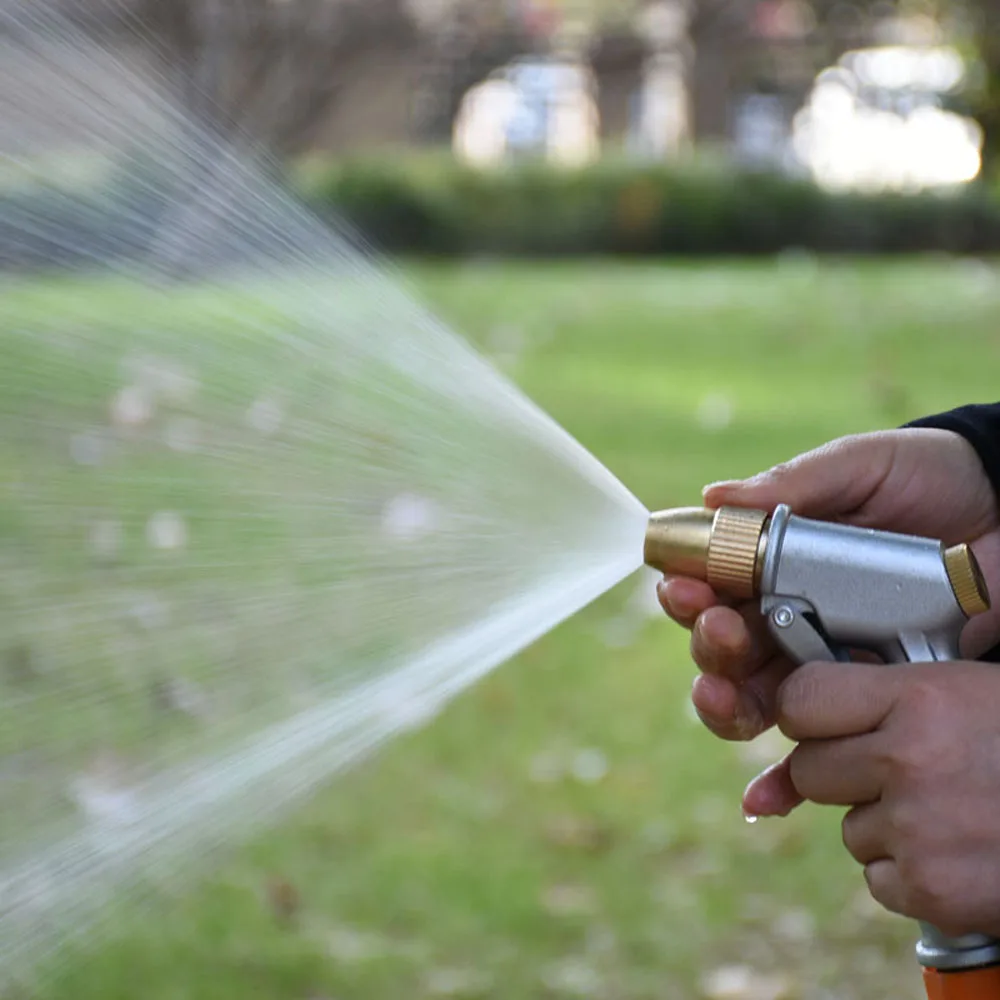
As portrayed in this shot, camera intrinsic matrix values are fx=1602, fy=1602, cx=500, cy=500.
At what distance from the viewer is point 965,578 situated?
1501 millimetres

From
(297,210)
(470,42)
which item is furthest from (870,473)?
(470,42)

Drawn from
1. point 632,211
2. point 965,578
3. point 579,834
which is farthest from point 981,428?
point 632,211

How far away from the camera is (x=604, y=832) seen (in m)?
3.55

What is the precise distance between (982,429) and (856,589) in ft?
1.49

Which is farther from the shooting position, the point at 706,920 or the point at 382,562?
the point at 706,920

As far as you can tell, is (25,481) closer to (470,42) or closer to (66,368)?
(66,368)

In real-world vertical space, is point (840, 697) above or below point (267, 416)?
below

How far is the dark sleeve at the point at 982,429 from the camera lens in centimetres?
186

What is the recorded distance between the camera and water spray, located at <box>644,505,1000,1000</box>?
151 cm

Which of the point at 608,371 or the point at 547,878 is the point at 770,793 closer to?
the point at 547,878

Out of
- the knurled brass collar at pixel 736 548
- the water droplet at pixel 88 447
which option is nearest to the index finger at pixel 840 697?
the knurled brass collar at pixel 736 548

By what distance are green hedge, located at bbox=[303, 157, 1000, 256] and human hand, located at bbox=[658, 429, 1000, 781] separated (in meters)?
12.5

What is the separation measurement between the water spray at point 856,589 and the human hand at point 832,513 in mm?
74

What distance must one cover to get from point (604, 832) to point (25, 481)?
1696 mm
